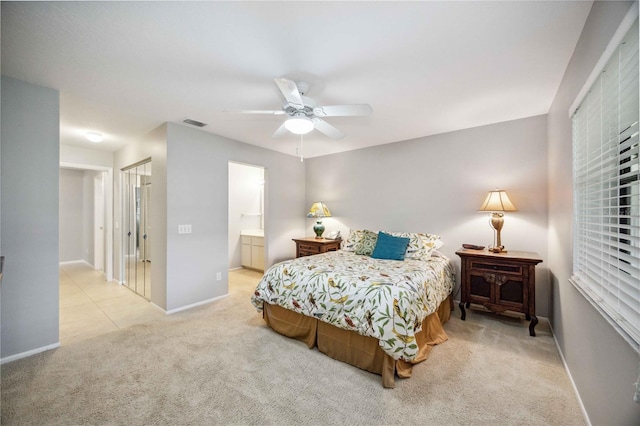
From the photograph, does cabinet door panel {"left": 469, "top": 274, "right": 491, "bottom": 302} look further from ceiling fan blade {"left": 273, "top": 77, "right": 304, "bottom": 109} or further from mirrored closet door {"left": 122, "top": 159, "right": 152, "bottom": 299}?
mirrored closet door {"left": 122, "top": 159, "right": 152, "bottom": 299}

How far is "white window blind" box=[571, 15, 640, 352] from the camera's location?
3.65 ft

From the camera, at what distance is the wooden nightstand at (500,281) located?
2721mm

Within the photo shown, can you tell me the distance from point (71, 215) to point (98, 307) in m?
4.35

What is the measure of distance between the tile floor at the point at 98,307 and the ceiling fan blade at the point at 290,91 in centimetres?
303

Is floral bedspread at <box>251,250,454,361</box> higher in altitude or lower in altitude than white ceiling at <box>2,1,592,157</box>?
lower

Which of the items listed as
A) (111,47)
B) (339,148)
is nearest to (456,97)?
(339,148)

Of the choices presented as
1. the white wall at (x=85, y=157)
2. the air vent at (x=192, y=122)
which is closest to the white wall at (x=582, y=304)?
the air vent at (x=192, y=122)

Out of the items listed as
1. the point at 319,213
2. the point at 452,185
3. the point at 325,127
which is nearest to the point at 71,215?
the point at 319,213

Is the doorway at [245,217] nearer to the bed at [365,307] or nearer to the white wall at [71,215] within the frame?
the bed at [365,307]

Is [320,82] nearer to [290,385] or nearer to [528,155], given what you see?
[290,385]

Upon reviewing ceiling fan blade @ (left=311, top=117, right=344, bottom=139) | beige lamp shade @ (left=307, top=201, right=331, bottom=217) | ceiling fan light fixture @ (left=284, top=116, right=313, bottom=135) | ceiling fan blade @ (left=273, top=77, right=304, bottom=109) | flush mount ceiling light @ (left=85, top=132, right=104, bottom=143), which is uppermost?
flush mount ceiling light @ (left=85, top=132, right=104, bottom=143)

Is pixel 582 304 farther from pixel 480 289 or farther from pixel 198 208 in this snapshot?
pixel 198 208

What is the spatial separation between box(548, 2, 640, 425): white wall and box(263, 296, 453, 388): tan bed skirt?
1015mm

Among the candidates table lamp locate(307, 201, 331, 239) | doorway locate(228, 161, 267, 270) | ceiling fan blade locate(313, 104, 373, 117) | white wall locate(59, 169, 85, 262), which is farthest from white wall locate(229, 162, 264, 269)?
white wall locate(59, 169, 85, 262)
